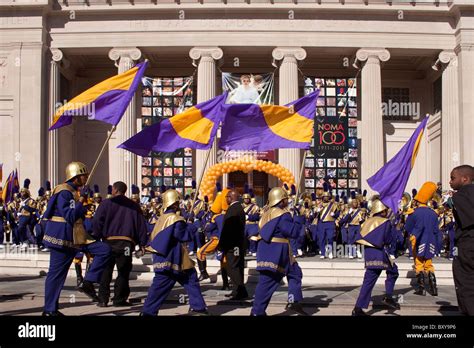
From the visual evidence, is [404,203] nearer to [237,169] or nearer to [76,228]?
[237,169]

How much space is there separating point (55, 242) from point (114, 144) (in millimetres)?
22706

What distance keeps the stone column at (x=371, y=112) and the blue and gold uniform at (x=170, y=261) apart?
2157 centimetres

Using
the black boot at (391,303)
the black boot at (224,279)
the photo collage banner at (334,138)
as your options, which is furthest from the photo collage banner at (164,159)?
the black boot at (391,303)

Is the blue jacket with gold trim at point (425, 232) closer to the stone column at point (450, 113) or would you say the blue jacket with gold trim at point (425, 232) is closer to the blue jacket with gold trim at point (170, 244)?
the blue jacket with gold trim at point (170, 244)

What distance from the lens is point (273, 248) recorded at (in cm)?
829

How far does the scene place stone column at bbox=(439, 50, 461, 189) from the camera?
93.8 feet

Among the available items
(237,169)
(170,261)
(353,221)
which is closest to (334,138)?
(237,169)

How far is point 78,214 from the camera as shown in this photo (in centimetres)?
838

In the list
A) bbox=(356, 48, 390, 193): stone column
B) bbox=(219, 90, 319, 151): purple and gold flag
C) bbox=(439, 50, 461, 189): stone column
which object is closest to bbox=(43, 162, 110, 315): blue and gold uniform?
bbox=(219, 90, 319, 151): purple and gold flag

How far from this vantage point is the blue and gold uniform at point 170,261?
7.89 m

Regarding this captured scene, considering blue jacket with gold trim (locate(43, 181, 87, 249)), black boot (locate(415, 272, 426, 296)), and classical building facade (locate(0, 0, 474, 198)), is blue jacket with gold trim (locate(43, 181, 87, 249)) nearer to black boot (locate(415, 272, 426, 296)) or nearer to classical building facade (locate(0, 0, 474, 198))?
black boot (locate(415, 272, 426, 296))

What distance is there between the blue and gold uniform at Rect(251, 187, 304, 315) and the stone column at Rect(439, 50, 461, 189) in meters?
22.4
